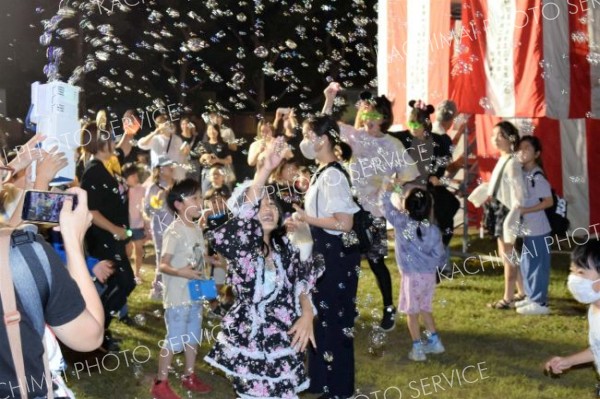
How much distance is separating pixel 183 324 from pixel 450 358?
2.39 m

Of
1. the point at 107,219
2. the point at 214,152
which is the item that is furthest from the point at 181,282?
the point at 214,152

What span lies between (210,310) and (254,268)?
396cm

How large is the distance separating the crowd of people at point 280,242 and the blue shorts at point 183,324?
0.01 m

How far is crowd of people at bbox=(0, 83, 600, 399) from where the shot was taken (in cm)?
374

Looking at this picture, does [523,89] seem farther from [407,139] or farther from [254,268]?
[254,268]

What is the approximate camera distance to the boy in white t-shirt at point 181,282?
19.3ft

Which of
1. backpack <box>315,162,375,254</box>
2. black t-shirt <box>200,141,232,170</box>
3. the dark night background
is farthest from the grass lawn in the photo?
the dark night background

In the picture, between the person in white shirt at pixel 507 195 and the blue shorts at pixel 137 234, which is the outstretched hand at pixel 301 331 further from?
the blue shorts at pixel 137 234

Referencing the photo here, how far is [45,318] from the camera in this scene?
7.99 ft

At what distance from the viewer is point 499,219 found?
350 inches

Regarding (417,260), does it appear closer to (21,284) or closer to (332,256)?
(332,256)

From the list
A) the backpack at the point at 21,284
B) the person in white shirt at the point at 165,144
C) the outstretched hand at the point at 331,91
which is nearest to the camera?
the backpack at the point at 21,284

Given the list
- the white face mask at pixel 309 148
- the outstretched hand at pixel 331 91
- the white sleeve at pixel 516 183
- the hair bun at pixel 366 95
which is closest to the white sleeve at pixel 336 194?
the white face mask at pixel 309 148

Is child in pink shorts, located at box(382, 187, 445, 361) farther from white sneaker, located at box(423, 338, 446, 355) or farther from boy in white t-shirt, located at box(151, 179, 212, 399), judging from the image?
boy in white t-shirt, located at box(151, 179, 212, 399)
